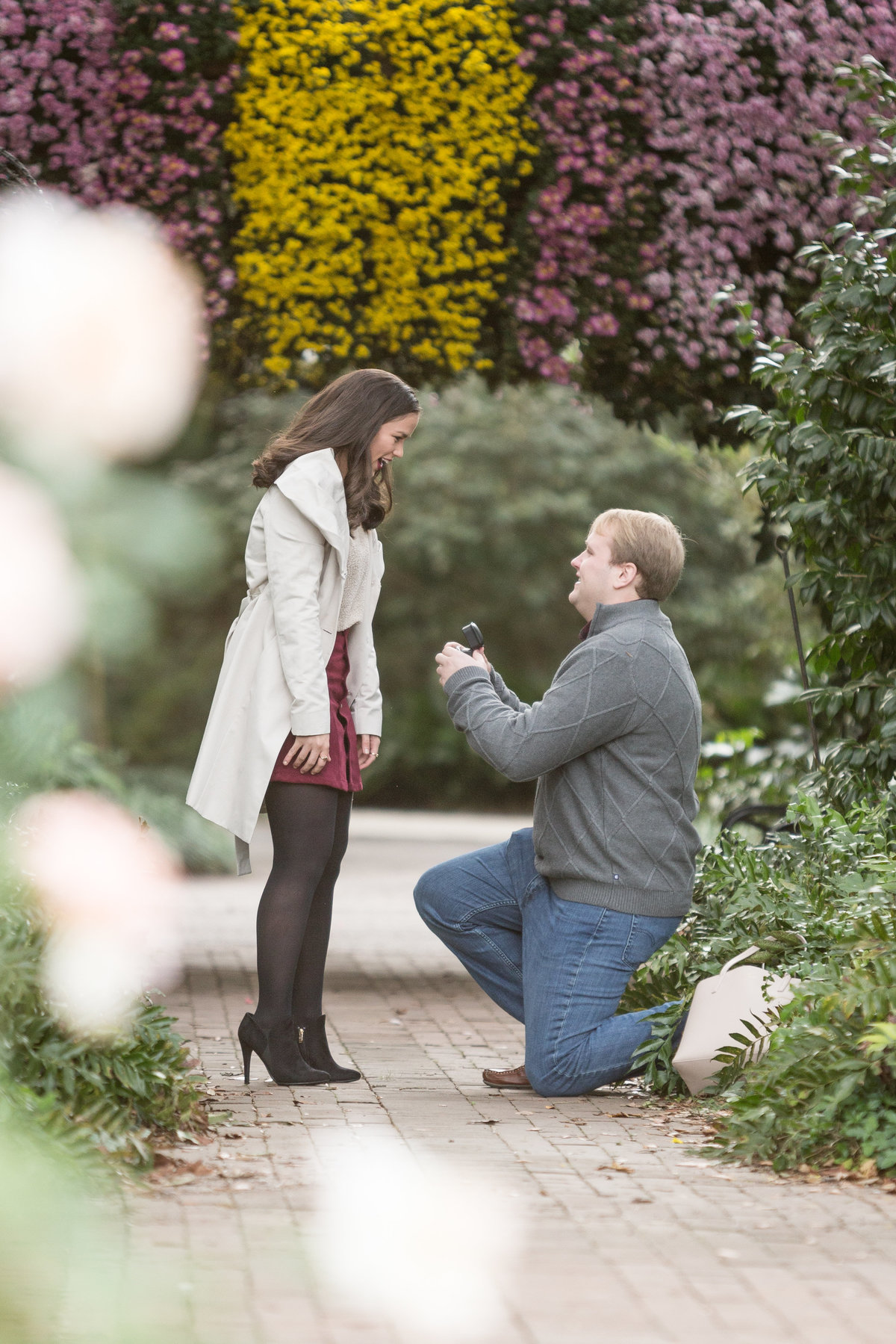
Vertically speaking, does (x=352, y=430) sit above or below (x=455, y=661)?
above

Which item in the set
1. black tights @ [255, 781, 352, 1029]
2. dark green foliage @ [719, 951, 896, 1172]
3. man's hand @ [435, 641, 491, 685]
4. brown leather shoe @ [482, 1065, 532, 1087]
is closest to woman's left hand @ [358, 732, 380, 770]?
black tights @ [255, 781, 352, 1029]

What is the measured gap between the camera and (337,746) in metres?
4.84

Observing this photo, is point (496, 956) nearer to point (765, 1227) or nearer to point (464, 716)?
point (464, 716)

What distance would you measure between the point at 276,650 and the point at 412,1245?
1.88 m

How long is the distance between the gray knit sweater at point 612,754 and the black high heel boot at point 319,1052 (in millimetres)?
809

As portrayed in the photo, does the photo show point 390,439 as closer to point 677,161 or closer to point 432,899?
point 432,899

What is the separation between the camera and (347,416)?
4.90 m

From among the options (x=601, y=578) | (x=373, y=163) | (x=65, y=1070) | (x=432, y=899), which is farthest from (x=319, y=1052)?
(x=373, y=163)

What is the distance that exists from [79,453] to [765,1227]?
1085cm

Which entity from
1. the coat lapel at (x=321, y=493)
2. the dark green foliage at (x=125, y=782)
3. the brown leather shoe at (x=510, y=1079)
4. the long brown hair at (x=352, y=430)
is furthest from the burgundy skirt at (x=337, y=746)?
the dark green foliage at (x=125, y=782)

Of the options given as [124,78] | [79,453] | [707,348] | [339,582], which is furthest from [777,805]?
[79,453]

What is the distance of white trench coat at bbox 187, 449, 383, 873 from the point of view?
468 centimetres

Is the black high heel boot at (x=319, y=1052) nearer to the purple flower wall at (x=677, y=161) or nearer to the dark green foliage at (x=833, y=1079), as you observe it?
the dark green foliage at (x=833, y=1079)

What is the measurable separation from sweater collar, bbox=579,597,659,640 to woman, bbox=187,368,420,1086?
26.4 inches
